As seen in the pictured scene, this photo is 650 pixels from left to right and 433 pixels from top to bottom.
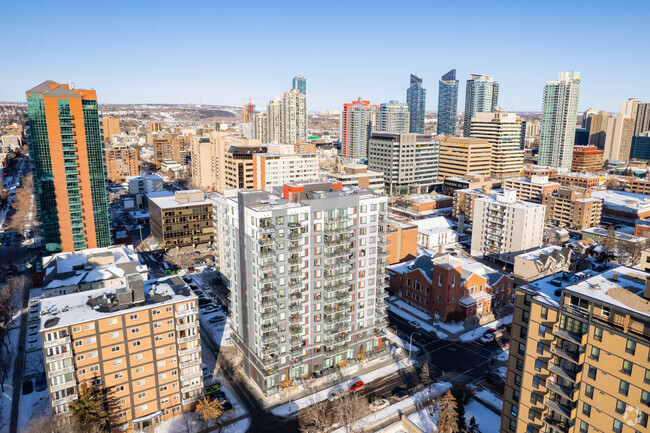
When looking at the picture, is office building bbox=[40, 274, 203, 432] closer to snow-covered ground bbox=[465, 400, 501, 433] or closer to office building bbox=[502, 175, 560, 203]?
snow-covered ground bbox=[465, 400, 501, 433]

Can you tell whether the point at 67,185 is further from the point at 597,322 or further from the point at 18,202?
the point at 597,322

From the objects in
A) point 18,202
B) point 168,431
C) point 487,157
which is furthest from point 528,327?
point 18,202

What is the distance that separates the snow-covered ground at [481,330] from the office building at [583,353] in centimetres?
2961

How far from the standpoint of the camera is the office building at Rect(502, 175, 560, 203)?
150 m

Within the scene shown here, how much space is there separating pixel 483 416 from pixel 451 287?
83.0 ft

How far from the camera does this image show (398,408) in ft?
180

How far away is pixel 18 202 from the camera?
165 m

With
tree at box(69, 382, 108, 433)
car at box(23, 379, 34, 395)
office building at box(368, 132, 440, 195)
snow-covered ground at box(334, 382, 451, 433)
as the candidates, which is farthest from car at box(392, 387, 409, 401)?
office building at box(368, 132, 440, 195)

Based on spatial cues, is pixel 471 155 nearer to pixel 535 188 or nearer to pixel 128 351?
pixel 535 188

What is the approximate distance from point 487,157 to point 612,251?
94690 mm

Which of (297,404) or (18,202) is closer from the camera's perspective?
(297,404)

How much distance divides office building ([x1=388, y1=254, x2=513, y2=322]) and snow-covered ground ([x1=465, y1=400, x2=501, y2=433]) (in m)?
21.8

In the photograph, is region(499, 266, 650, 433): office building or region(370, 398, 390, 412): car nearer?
region(499, 266, 650, 433): office building

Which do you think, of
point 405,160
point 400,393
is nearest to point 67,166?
point 400,393
